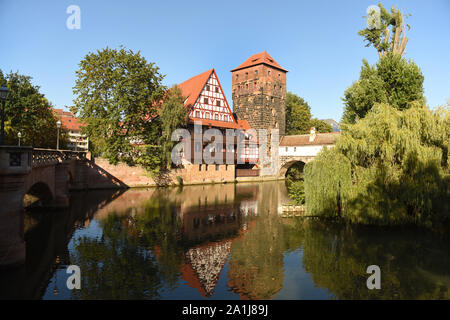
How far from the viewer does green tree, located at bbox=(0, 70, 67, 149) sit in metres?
26.5

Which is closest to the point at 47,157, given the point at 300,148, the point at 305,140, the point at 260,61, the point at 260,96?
the point at 260,96

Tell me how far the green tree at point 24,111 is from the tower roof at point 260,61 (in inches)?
1182

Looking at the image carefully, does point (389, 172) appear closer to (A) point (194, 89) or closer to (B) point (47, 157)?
(B) point (47, 157)

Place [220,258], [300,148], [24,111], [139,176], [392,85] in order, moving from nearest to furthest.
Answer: [220,258], [392,85], [24,111], [139,176], [300,148]

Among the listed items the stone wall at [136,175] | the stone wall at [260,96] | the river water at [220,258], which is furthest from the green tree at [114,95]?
the stone wall at [260,96]

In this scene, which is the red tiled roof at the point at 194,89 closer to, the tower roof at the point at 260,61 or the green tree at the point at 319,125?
the tower roof at the point at 260,61

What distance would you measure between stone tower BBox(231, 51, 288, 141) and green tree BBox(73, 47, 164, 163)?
1919 centimetres

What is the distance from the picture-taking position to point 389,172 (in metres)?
14.4

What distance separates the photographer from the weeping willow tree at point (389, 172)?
1376 centimetres

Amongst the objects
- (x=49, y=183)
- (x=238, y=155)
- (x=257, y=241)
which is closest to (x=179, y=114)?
(x=238, y=155)

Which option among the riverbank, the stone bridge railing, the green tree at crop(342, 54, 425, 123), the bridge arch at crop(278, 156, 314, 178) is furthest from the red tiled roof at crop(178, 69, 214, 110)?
the green tree at crop(342, 54, 425, 123)

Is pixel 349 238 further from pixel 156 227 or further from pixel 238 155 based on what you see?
pixel 238 155

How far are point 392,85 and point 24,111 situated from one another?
1370 inches
